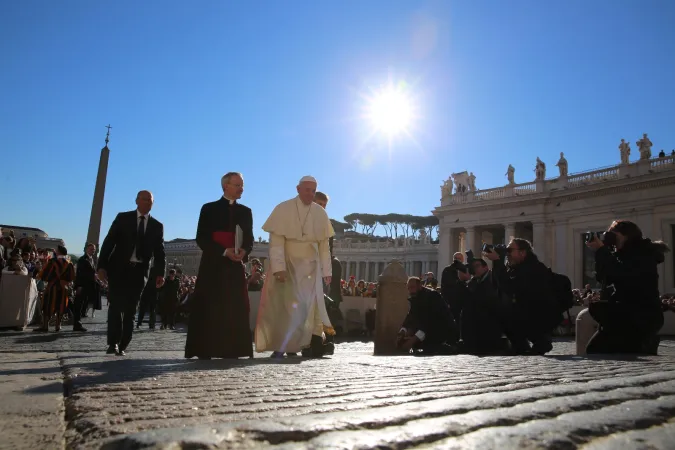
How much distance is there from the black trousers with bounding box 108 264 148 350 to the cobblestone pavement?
9.61 ft

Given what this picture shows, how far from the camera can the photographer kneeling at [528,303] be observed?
7.49m

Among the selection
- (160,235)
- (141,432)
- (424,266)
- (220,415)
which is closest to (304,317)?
(160,235)

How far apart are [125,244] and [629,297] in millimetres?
6033

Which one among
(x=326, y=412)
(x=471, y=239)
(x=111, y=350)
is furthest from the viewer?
(x=471, y=239)

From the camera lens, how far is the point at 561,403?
6.83ft

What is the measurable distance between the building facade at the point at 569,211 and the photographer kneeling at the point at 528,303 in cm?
2853

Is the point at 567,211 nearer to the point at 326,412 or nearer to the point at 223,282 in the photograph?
the point at 223,282

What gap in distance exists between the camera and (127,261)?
6.25 metres

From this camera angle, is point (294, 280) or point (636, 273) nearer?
point (636, 273)

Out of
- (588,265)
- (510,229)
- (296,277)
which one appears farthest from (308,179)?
(510,229)

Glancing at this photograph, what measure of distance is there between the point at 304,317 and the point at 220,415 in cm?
434

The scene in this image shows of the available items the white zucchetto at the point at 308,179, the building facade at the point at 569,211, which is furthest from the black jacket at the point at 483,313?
the building facade at the point at 569,211

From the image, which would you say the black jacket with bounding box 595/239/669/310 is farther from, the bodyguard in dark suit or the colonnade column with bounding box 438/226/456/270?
the colonnade column with bounding box 438/226/456/270

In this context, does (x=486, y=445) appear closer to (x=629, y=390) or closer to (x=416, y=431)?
(x=416, y=431)
